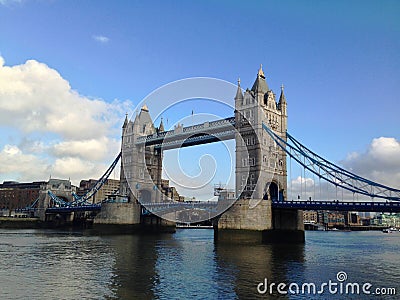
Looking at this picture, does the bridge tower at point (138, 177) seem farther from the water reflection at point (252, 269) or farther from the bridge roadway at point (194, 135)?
the water reflection at point (252, 269)

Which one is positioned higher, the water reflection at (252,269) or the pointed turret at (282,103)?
the pointed turret at (282,103)

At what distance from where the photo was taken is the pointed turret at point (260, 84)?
51.6 meters

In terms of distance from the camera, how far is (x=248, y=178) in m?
49.2

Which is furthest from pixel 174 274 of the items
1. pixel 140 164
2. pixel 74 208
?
pixel 74 208

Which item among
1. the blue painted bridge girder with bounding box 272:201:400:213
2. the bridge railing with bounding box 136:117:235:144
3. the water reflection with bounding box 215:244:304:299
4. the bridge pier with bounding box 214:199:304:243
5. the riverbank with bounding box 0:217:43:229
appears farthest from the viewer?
the riverbank with bounding box 0:217:43:229

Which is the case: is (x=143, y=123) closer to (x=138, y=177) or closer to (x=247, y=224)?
(x=138, y=177)

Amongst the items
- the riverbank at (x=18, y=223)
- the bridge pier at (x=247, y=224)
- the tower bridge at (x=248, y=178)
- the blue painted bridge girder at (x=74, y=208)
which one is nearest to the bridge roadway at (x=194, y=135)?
the tower bridge at (x=248, y=178)

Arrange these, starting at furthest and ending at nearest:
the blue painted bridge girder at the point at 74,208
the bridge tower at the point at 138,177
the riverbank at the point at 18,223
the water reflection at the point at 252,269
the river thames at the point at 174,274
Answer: the riverbank at the point at 18,223, the blue painted bridge girder at the point at 74,208, the bridge tower at the point at 138,177, the water reflection at the point at 252,269, the river thames at the point at 174,274

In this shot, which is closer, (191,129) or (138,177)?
(191,129)

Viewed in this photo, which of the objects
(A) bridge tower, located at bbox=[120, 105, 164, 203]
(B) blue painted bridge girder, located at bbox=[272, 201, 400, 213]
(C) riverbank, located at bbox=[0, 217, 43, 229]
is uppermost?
(A) bridge tower, located at bbox=[120, 105, 164, 203]

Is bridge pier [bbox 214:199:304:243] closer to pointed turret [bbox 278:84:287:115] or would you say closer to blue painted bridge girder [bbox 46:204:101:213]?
pointed turret [bbox 278:84:287:115]

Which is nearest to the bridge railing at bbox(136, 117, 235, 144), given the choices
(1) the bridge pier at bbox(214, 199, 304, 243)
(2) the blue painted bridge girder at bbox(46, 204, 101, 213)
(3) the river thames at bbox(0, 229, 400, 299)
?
(2) the blue painted bridge girder at bbox(46, 204, 101, 213)

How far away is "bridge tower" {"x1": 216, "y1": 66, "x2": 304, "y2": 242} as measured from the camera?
41750 millimetres

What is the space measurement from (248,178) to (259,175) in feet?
6.54
